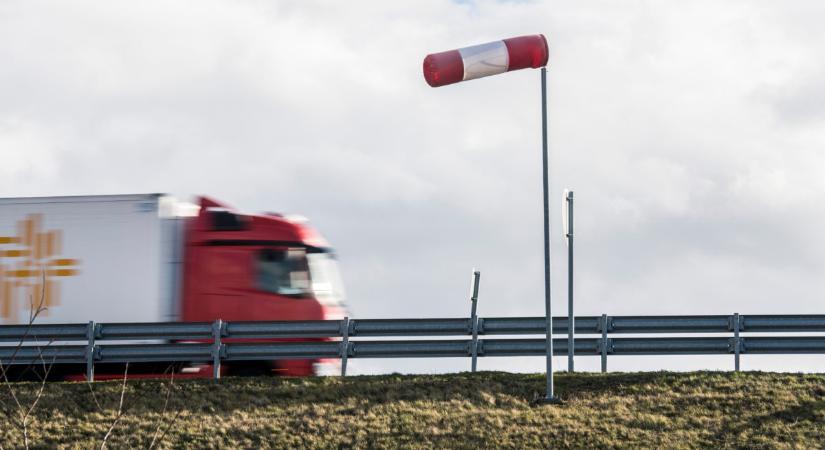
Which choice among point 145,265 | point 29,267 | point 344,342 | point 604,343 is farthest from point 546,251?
point 29,267

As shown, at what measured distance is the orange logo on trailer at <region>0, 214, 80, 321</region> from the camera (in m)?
22.1

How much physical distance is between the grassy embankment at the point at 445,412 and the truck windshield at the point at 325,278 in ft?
13.0

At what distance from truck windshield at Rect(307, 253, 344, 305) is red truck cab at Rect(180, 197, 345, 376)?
0.02 m

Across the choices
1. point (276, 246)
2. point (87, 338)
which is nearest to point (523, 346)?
point (276, 246)

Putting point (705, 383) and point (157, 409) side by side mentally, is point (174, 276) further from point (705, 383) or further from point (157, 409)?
point (705, 383)

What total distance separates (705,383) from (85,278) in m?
10.4

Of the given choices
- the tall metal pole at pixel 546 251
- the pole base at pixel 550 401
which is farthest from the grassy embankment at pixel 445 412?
the tall metal pole at pixel 546 251

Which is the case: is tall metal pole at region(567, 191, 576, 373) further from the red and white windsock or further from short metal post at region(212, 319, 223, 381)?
short metal post at region(212, 319, 223, 381)

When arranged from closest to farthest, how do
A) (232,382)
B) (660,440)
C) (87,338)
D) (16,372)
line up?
(660,440) → (232,382) → (87,338) → (16,372)

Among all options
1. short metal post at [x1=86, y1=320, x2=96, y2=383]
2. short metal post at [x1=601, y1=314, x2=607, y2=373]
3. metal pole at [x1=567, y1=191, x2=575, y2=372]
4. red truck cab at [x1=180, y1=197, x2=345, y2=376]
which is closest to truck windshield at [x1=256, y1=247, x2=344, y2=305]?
red truck cab at [x1=180, y1=197, x2=345, y2=376]

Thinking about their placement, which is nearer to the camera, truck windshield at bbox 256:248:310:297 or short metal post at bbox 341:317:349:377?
short metal post at bbox 341:317:349:377

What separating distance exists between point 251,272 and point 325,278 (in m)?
1.50

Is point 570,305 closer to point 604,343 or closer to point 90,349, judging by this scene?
point 604,343

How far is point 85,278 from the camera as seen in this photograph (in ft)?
72.4
